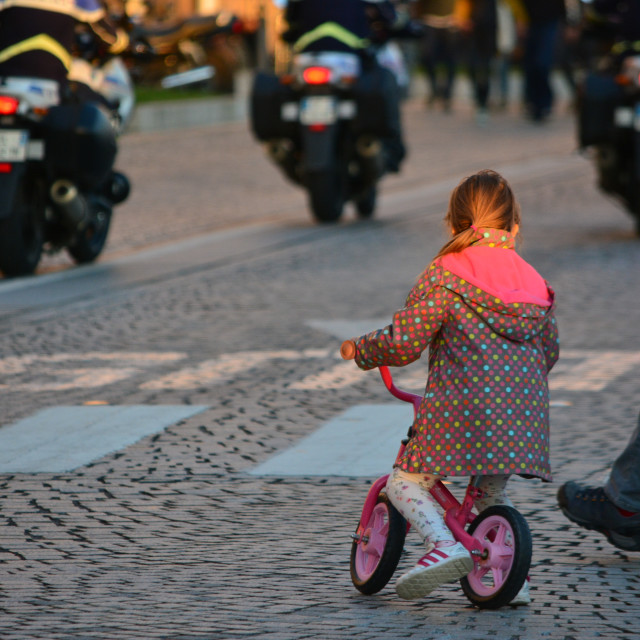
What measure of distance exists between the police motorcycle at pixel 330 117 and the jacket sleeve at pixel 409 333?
9232 millimetres

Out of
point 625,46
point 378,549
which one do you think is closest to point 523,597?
point 378,549

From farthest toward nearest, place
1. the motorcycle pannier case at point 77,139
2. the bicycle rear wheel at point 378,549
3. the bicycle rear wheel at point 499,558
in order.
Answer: the motorcycle pannier case at point 77,139, the bicycle rear wheel at point 378,549, the bicycle rear wheel at point 499,558

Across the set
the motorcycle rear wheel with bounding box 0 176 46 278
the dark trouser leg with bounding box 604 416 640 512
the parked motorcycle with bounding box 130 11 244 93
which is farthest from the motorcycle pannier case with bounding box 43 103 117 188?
the dark trouser leg with bounding box 604 416 640 512

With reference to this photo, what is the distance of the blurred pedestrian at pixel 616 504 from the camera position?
16.8ft

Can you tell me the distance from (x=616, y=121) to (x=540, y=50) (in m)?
13.8

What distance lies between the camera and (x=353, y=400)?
7.61 meters

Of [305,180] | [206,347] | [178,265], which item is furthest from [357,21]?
[206,347]

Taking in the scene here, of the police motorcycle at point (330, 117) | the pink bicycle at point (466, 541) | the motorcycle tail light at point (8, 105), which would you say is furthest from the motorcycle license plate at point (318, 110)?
the pink bicycle at point (466, 541)

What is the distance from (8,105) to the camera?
1066 centimetres

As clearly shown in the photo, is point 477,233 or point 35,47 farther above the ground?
point 35,47

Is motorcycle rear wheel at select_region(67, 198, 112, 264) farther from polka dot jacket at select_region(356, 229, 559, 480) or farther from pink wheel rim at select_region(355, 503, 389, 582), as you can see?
polka dot jacket at select_region(356, 229, 559, 480)

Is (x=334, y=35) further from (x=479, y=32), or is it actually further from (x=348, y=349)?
(x=479, y=32)

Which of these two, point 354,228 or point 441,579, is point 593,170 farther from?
point 441,579

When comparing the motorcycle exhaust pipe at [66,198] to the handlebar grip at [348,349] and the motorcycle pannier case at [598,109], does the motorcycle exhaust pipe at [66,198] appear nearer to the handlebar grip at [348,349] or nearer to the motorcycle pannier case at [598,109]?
the motorcycle pannier case at [598,109]
